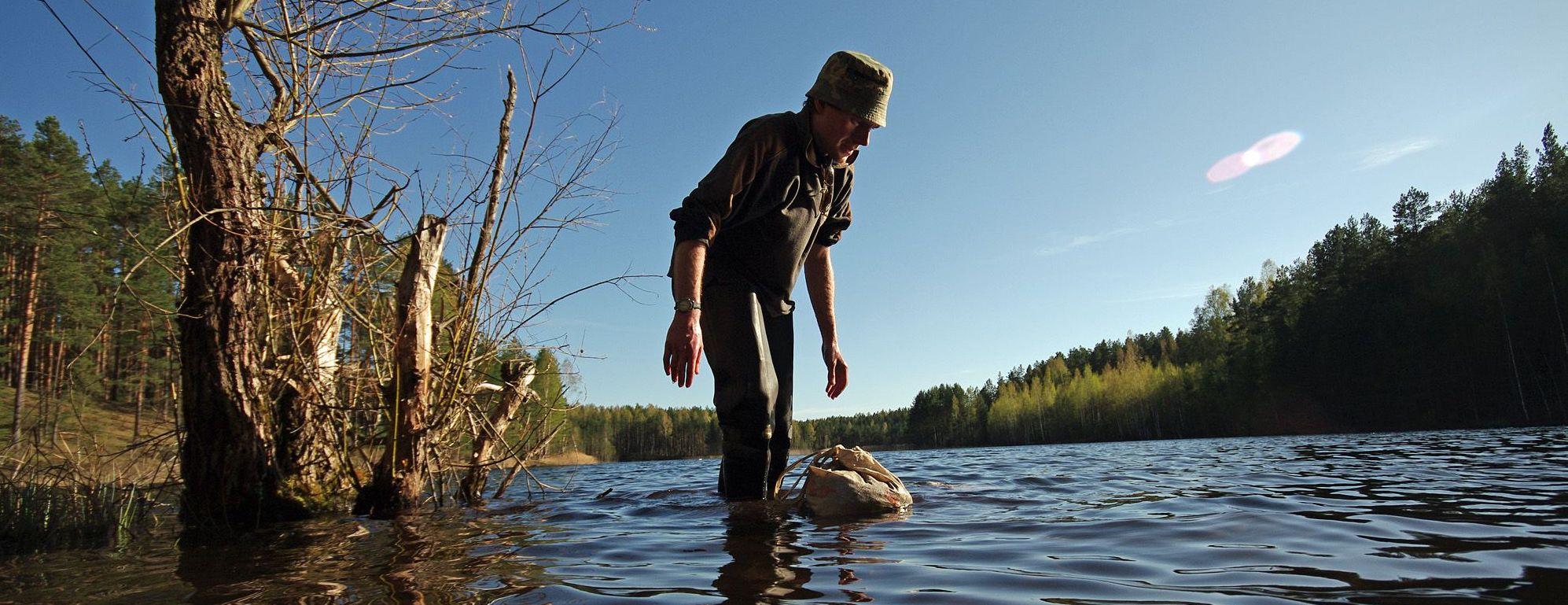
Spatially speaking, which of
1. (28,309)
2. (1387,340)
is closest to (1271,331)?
(1387,340)

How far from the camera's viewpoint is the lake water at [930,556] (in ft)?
5.43

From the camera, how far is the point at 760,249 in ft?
12.0

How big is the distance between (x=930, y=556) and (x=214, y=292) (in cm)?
351

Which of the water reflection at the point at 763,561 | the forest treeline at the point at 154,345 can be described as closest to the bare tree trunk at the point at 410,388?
the forest treeline at the point at 154,345

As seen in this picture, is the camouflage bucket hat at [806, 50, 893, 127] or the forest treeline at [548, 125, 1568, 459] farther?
the forest treeline at [548, 125, 1568, 459]

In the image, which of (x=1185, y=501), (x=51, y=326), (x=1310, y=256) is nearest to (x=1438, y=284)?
(x=1310, y=256)

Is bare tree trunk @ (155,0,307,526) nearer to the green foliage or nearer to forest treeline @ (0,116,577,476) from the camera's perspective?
forest treeline @ (0,116,577,476)

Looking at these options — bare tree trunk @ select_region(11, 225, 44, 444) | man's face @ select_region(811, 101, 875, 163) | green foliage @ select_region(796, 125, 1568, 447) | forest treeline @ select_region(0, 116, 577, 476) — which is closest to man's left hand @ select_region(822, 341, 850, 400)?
man's face @ select_region(811, 101, 875, 163)

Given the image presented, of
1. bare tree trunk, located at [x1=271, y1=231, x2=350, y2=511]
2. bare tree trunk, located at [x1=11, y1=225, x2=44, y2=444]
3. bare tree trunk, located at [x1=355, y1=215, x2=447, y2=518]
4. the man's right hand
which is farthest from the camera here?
bare tree trunk, located at [x1=11, y1=225, x2=44, y2=444]

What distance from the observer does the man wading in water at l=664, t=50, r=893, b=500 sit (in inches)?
131

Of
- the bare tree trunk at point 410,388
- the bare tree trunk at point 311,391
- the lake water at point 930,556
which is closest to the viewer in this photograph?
the lake water at point 930,556

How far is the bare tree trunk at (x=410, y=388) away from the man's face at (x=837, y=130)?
8.49 feet

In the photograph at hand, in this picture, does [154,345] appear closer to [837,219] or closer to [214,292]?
[214,292]

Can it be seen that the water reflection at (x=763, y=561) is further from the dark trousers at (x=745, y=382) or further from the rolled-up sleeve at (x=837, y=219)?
the rolled-up sleeve at (x=837, y=219)
